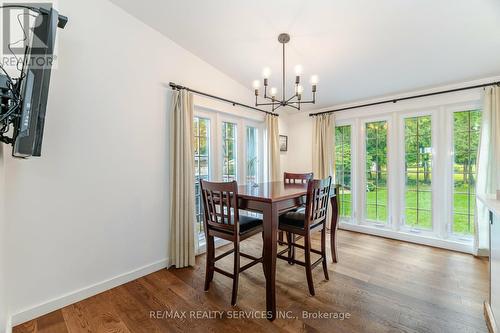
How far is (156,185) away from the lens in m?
2.50

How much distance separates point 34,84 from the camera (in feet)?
3.72

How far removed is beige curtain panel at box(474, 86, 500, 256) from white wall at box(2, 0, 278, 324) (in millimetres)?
3701

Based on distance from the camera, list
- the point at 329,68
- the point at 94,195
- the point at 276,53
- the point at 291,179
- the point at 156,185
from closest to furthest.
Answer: the point at 94,195 < the point at 156,185 < the point at 276,53 < the point at 329,68 < the point at 291,179

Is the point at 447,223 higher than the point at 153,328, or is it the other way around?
the point at 447,223

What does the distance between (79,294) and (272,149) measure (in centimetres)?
306

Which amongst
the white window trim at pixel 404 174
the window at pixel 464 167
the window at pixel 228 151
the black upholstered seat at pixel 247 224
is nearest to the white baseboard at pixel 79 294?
the black upholstered seat at pixel 247 224

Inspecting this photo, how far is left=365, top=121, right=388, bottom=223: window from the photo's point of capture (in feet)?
11.7

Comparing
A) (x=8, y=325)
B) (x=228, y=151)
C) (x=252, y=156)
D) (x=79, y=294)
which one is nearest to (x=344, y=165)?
(x=252, y=156)

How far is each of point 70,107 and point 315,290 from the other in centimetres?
272

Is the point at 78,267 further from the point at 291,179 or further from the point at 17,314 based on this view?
the point at 291,179

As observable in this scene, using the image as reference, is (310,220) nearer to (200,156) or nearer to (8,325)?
(200,156)

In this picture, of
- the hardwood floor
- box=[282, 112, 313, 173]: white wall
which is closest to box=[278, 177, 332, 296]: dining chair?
the hardwood floor

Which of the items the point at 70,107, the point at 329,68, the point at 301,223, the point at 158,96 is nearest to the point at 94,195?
the point at 70,107

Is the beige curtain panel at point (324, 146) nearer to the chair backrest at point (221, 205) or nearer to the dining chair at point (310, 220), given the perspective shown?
the dining chair at point (310, 220)
